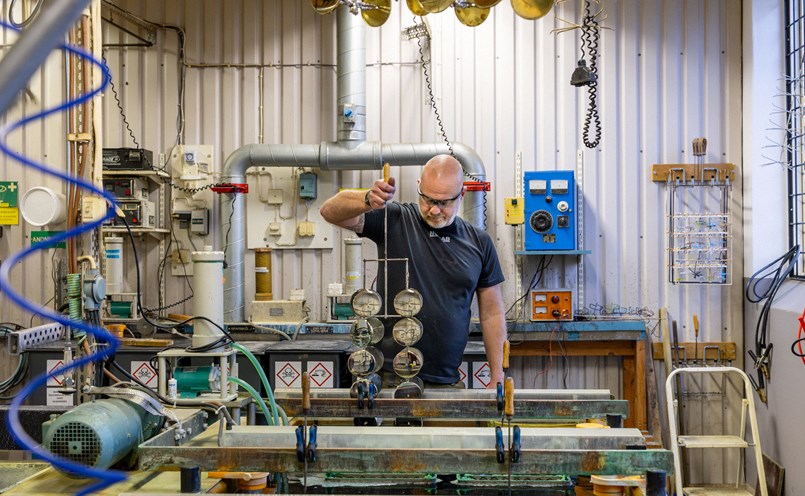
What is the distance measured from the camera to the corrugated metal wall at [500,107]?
194 inches

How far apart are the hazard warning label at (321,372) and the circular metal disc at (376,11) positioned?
6.56 feet

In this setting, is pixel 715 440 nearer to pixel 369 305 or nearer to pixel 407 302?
pixel 407 302

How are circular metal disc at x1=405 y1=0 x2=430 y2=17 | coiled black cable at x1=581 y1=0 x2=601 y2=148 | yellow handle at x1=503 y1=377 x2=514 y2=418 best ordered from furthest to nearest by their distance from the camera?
coiled black cable at x1=581 y1=0 x2=601 y2=148 < circular metal disc at x1=405 y1=0 x2=430 y2=17 < yellow handle at x1=503 y1=377 x2=514 y2=418

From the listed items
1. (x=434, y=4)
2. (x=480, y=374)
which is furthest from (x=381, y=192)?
(x=480, y=374)

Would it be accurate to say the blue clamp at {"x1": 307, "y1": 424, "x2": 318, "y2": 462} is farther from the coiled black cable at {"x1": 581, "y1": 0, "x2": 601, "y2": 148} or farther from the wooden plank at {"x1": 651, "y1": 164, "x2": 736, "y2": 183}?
the wooden plank at {"x1": 651, "y1": 164, "x2": 736, "y2": 183}

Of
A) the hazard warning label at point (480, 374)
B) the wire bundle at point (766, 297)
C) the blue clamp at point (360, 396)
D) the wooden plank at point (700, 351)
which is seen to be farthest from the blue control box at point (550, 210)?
the blue clamp at point (360, 396)

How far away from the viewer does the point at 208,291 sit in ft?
8.80

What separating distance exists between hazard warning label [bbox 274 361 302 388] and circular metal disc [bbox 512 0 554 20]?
94.1 inches

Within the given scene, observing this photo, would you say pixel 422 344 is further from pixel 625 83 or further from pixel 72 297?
pixel 625 83

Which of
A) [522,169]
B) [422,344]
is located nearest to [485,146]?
[522,169]

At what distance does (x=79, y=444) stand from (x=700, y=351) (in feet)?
14.2

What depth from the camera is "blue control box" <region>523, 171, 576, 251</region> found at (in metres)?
4.65

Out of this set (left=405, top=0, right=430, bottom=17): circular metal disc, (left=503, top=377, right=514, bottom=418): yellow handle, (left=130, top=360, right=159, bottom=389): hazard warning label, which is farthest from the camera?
(left=130, top=360, right=159, bottom=389): hazard warning label

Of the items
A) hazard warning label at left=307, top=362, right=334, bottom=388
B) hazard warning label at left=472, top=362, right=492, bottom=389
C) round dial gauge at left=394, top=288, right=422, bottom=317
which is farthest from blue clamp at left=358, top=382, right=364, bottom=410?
hazard warning label at left=472, top=362, right=492, bottom=389
